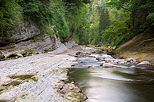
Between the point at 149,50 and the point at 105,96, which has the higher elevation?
the point at 149,50

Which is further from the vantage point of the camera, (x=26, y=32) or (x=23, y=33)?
(x=26, y=32)


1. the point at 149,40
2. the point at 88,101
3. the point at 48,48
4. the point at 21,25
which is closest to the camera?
the point at 88,101

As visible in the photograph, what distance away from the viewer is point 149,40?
7.27m

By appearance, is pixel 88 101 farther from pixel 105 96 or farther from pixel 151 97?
pixel 151 97

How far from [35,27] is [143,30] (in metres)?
10.2

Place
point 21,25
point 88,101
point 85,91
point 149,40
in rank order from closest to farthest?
point 88,101 < point 85,91 < point 149,40 < point 21,25

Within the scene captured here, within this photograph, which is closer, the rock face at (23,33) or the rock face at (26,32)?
the rock face at (23,33)

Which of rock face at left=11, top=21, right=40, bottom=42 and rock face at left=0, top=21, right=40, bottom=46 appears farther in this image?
rock face at left=11, top=21, right=40, bottom=42

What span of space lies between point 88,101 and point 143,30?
30.0 feet

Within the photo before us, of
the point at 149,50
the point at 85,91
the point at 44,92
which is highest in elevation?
the point at 149,50

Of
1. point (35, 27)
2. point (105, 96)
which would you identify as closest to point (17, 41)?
point (35, 27)

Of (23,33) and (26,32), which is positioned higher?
(26,32)

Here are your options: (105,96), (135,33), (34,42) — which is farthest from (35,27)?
(105,96)

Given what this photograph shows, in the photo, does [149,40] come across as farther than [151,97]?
Yes
